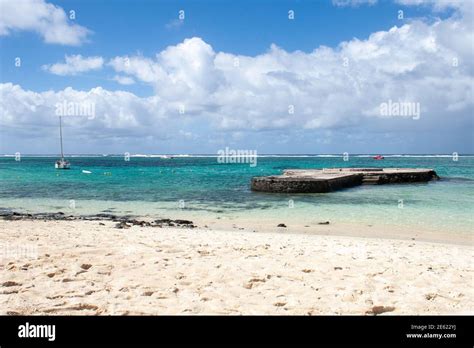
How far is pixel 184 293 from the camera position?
18.7 feet

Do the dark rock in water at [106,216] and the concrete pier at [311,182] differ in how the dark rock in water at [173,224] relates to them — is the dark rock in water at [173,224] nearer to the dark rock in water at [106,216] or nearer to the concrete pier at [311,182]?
the dark rock in water at [106,216]

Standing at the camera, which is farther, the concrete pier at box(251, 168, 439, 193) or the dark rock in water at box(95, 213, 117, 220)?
the concrete pier at box(251, 168, 439, 193)

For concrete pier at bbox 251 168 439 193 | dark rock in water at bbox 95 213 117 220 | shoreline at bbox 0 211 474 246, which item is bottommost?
shoreline at bbox 0 211 474 246

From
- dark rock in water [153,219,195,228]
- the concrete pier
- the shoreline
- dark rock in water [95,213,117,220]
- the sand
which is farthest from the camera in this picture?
the concrete pier

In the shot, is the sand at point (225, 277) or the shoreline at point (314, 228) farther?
the shoreline at point (314, 228)

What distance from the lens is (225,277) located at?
6.57m

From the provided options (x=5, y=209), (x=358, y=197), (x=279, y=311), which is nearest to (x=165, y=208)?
(x=5, y=209)

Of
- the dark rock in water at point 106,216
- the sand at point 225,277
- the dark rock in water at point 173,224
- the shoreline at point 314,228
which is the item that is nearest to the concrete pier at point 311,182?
the shoreline at point 314,228

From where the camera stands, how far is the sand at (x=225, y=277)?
17.1 ft

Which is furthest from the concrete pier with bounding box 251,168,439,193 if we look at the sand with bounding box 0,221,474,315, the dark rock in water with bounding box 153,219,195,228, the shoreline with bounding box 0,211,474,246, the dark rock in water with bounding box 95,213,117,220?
the sand with bounding box 0,221,474,315

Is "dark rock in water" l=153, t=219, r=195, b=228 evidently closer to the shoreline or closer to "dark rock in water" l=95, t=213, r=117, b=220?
the shoreline

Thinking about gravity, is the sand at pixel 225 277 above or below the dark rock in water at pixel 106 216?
above

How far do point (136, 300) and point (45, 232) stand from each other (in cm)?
773

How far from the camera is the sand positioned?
5.21 m
